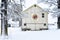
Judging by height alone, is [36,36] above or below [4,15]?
below

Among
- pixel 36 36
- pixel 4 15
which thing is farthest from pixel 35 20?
pixel 36 36

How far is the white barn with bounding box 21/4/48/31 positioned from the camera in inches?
704

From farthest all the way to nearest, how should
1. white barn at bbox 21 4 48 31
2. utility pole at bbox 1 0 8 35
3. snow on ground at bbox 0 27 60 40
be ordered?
white barn at bbox 21 4 48 31 → utility pole at bbox 1 0 8 35 → snow on ground at bbox 0 27 60 40

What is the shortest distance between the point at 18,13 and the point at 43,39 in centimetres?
418

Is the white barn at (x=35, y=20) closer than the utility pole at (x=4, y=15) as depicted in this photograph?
No

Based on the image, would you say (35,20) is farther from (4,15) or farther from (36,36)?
(36,36)

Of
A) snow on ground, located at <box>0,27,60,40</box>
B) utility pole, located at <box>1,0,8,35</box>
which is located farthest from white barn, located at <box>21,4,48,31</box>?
utility pole, located at <box>1,0,8,35</box>

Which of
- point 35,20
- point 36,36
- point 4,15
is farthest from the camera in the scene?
point 35,20

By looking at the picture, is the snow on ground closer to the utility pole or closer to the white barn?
the utility pole

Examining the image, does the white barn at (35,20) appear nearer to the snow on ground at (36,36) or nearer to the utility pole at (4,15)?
the snow on ground at (36,36)

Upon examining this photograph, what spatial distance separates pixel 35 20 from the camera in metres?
18.2

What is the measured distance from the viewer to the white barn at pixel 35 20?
704 inches

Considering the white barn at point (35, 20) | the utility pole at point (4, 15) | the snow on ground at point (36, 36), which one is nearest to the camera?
the snow on ground at point (36, 36)

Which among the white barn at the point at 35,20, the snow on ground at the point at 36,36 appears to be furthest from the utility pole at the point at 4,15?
the white barn at the point at 35,20
